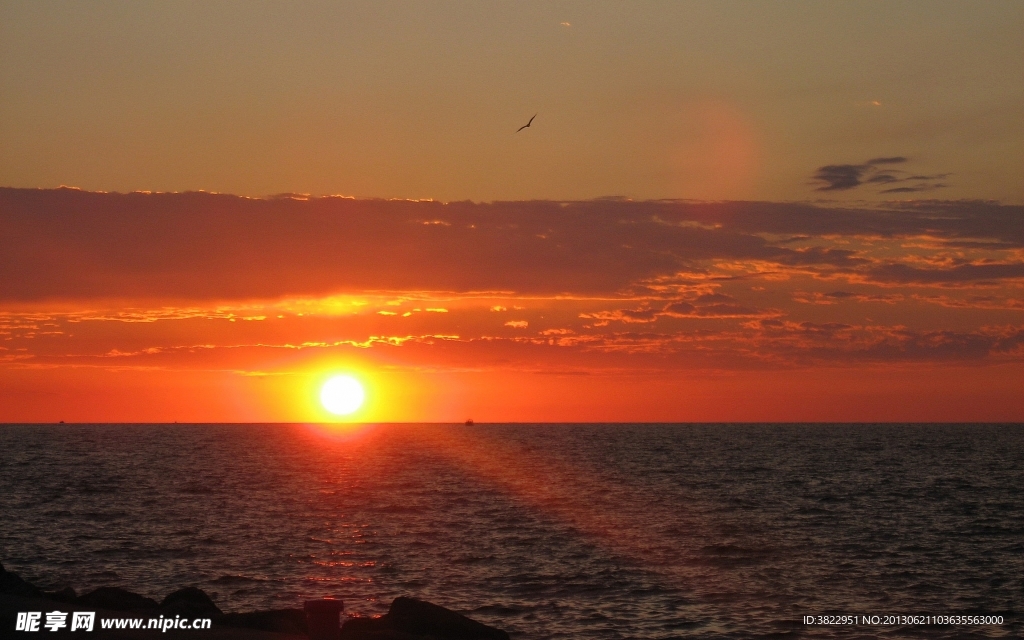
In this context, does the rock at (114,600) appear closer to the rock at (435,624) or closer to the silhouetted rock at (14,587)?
the silhouetted rock at (14,587)

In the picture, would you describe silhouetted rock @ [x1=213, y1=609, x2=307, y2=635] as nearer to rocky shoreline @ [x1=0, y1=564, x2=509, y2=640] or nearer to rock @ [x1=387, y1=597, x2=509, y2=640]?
rocky shoreline @ [x1=0, y1=564, x2=509, y2=640]

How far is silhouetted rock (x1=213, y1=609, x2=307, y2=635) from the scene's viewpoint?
77.1ft

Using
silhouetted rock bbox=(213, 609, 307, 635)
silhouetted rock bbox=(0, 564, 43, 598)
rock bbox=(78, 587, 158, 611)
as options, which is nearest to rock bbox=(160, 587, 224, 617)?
rock bbox=(78, 587, 158, 611)

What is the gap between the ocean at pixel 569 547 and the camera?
35688 mm

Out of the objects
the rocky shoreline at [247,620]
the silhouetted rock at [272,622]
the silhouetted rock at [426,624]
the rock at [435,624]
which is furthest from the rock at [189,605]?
the rock at [435,624]

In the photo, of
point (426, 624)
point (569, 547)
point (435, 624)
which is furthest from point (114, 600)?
point (569, 547)

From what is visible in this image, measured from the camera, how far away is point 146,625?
921 inches

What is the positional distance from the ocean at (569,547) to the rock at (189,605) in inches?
315

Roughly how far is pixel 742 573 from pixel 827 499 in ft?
118

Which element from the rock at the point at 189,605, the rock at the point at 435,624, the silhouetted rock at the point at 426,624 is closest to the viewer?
the silhouetted rock at the point at 426,624

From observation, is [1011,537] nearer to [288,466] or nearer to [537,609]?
[537,609]

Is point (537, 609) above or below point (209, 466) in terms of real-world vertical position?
below

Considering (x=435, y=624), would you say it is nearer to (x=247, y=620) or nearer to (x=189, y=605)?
(x=247, y=620)

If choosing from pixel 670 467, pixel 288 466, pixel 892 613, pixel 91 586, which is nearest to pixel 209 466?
pixel 288 466
